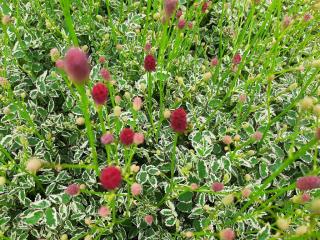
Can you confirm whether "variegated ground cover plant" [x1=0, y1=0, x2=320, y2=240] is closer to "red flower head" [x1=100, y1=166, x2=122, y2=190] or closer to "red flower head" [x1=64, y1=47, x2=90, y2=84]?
"red flower head" [x1=100, y1=166, x2=122, y2=190]

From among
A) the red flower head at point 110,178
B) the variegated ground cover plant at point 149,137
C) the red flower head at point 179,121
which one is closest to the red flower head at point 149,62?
the variegated ground cover plant at point 149,137

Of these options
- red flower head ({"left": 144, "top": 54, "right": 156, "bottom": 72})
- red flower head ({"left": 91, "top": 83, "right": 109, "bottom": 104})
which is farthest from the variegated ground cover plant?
red flower head ({"left": 91, "top": 83, "right": 109, "bottom": 104})

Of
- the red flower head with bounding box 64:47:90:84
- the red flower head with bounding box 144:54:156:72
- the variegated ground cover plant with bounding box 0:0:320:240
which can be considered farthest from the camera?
the variegated ground cover plant with bounding box 0:0:320:240

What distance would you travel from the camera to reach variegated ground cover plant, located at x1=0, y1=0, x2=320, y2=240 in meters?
1.14

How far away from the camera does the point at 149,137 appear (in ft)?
4.59

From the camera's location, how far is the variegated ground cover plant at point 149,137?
3.76 ft

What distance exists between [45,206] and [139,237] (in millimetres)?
325

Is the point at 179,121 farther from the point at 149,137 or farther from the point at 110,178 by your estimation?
the point at 149,137

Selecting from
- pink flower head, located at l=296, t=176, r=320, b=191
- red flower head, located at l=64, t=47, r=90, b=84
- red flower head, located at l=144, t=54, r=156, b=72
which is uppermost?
red flower head, located at l=64, t=47, r=90, b=84

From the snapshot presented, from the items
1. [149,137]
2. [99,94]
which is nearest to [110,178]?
[99,94]

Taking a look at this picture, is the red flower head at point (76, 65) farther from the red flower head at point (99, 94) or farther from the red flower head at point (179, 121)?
the red flower head at point (179, 121)

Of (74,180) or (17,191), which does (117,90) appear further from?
(17,191)

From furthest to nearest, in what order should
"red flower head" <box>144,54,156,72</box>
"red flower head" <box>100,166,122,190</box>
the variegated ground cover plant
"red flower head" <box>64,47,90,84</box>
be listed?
the variegated ground cover plant
"red flower head" <box>144,54,156,72</box>
"red flower head" <box>100,166,122,190</box>
"red flower head" <box>64,47,90,84</box>

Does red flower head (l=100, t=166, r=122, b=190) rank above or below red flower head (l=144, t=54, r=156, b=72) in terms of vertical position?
below
